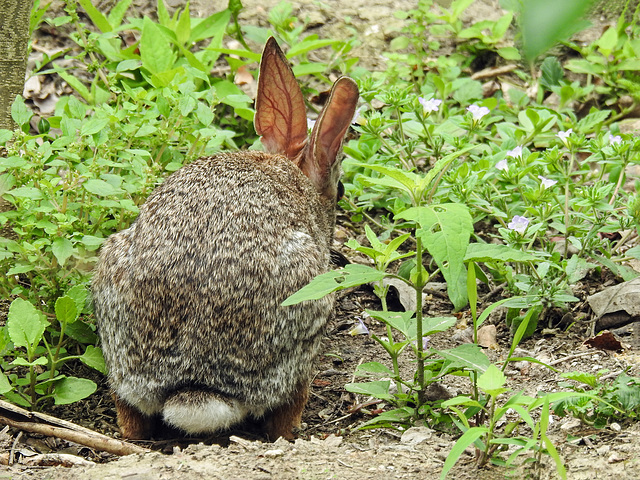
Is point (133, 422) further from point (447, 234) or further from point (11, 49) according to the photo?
point (11, 49)

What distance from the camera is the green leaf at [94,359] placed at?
3975 millimetres

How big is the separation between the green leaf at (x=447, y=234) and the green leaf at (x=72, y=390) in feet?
6.71

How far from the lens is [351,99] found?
4738 mm

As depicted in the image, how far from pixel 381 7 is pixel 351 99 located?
4.17 meters

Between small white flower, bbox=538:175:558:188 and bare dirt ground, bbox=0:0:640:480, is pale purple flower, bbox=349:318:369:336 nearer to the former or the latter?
bare dirt ground, bbox=0:0:640:480

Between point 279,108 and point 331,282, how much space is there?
2213 mm

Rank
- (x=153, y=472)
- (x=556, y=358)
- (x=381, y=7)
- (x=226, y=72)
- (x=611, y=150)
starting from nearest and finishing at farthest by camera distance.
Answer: (x=153, y=472) < (x=556, y=358) < (x=611, y=150) < (x=226, y=72) < (x=381, y=7)

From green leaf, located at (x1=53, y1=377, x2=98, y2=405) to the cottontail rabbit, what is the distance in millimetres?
145

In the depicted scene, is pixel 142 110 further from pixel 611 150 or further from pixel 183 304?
pixel 611 150

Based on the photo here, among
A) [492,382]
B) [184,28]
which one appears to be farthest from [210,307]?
[184,28]

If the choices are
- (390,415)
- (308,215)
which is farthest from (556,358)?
(308,215)

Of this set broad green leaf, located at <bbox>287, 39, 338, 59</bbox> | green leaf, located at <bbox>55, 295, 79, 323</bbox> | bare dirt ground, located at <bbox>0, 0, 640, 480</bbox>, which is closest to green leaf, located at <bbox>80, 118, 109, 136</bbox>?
green leaf, located at <bbox>55, 295, 79, 323</bbox>

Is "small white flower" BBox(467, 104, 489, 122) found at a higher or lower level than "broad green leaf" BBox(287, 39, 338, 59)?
lower

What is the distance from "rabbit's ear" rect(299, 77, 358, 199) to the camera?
4.71 m
